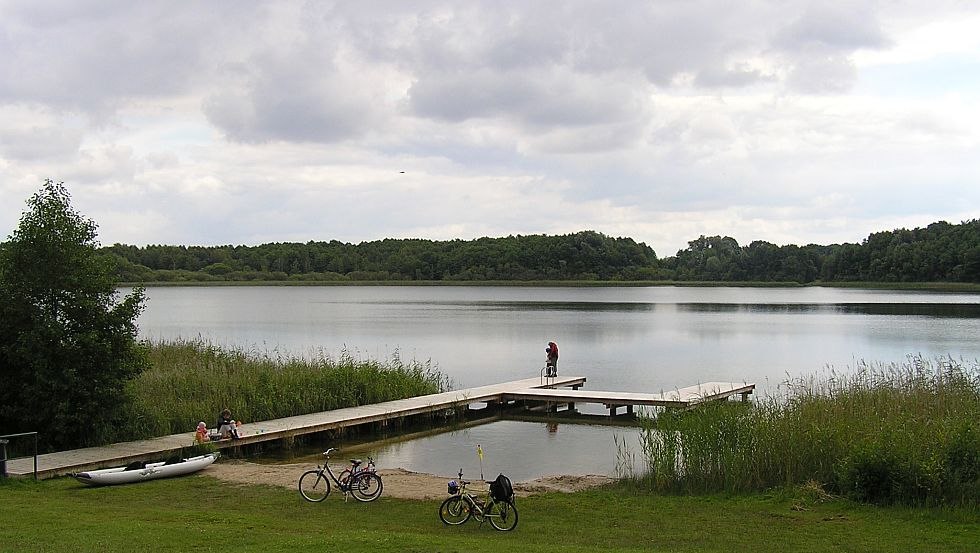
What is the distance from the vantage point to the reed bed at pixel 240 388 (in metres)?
16.4

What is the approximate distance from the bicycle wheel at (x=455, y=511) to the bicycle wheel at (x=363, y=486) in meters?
1.79

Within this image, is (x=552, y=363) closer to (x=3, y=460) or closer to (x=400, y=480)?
(x=400, y=480)

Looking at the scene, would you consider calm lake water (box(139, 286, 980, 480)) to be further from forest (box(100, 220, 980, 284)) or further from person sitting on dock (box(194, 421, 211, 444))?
forest (box(100, 220, 980, 284))

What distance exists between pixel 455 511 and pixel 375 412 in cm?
929

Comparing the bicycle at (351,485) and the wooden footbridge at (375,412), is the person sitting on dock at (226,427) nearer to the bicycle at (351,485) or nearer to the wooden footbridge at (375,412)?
the wooden footbridge at (375,412)

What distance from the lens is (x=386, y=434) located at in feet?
61.9

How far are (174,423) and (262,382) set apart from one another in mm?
2955

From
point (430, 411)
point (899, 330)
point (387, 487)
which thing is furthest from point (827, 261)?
point (387, 487)

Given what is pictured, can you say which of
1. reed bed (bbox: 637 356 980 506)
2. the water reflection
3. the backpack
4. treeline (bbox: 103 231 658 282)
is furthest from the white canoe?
treeline (bbox: 103 231 658 282)

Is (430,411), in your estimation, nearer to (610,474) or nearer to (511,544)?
(610,474)

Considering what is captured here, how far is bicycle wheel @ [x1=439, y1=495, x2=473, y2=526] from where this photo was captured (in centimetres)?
990

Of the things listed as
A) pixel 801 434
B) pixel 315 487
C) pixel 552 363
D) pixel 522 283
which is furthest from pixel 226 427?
pixel 522 283

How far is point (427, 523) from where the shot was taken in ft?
33.3

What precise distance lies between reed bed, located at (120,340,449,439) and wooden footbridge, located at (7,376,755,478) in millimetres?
435
